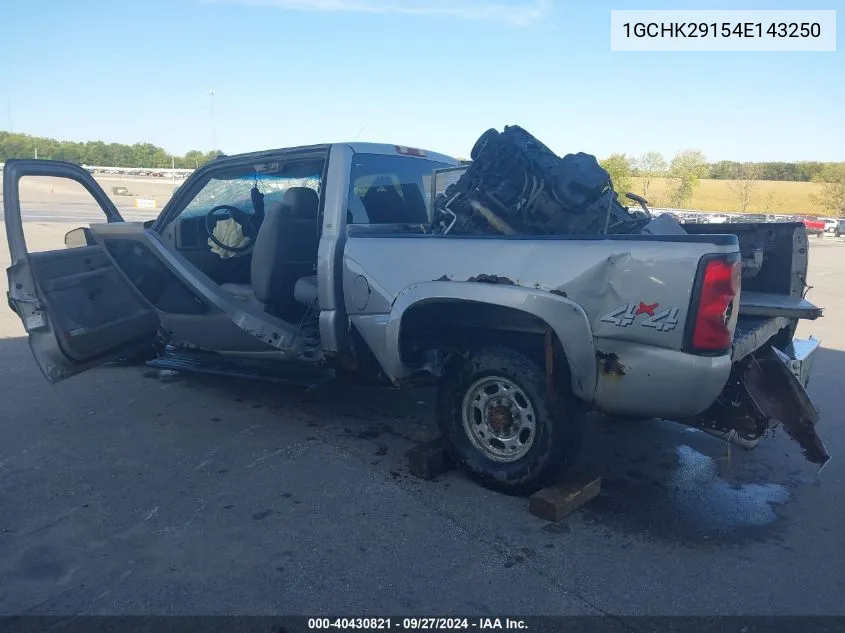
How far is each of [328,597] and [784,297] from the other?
3228mm

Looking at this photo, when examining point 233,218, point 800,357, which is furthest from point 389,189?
point 800,357

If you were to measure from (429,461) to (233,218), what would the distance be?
2782mm

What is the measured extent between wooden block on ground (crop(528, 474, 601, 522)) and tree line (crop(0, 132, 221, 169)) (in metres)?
77.0

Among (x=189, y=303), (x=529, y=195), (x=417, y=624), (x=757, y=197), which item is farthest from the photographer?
(x=757, y=197)

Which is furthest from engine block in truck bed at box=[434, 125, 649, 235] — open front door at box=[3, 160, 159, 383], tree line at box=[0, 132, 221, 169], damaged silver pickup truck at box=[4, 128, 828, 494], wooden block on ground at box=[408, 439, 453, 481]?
tree line at box=[0, 132, 221, 169]

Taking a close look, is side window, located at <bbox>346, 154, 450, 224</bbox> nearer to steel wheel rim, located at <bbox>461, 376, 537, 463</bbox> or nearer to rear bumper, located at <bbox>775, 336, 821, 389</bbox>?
steel wheel rim, located at <bbox>461, 376, 537, 463</bbox>

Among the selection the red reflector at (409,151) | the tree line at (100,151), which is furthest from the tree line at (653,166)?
the red reflector at (409,151)

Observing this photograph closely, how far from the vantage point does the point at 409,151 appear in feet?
16.8

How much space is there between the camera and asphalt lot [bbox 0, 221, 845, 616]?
9.04ft

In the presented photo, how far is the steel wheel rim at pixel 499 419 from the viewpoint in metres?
3.60

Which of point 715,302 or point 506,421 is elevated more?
point 715,302

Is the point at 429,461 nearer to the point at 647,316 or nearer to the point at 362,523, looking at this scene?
the point at 362,523

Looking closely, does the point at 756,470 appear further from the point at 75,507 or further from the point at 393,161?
the point at 75,507

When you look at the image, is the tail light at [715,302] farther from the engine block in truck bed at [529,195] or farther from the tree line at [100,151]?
the tree line at [100,151]
